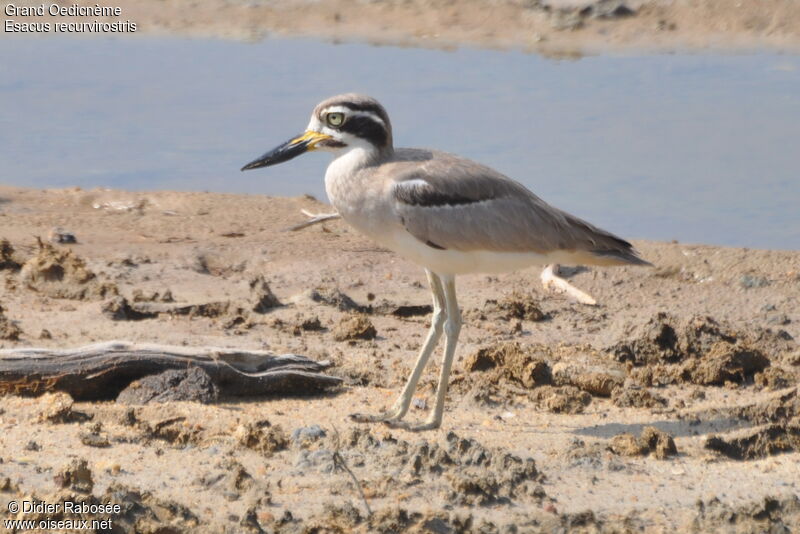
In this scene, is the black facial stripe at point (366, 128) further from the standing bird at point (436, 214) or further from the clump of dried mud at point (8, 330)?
the clump of dried mud at point (8, 330)

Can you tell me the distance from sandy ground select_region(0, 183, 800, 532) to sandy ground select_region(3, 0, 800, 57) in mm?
6245

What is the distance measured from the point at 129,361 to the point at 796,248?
595 centimetres

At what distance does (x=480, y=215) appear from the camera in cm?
727

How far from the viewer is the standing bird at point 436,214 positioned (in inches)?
279

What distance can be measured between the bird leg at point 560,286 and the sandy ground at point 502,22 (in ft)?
22.4

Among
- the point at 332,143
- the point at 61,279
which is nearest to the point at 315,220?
the point at 61,279

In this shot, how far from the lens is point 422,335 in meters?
8.57

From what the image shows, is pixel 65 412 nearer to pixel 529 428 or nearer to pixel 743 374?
pixel 529 428

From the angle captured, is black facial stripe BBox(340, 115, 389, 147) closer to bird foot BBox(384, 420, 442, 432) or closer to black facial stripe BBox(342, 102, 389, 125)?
black facial stripe BBox(342, 102, 389, 125)

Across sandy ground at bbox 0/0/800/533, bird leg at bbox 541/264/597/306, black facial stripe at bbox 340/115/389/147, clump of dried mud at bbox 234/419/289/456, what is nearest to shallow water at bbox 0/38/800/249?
sandy ground at bbox 0/0/800/533

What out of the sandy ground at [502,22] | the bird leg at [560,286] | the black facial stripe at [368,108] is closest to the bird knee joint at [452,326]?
the black facial stripe at [368,108]

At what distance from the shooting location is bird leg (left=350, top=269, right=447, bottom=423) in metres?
7.03

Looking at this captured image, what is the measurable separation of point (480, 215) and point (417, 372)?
900mm

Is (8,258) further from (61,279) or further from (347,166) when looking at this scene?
(347,166)
